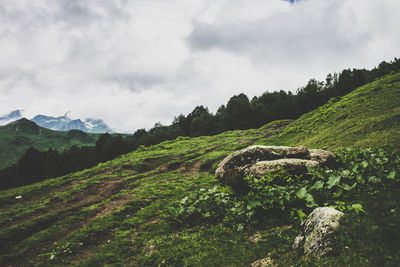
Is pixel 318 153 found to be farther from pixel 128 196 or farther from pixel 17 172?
pixel 17 172

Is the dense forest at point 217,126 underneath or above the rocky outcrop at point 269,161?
above

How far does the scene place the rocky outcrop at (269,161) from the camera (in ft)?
30.3

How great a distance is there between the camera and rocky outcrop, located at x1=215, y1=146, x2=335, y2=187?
364 inches

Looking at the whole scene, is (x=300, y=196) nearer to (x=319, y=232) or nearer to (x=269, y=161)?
(x=319, y=232)

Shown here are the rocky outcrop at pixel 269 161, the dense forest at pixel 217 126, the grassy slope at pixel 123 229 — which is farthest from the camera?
the dense forest at pixel 217 126

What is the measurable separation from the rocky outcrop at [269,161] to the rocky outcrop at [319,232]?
167 inches

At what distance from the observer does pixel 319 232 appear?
14.1ft

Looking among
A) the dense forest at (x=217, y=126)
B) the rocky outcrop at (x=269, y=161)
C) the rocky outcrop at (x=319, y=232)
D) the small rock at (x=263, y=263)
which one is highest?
the dense forest at (x=217, y=126)

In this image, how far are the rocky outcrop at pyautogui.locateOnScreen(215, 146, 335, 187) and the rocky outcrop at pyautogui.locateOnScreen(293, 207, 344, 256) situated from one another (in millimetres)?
4240

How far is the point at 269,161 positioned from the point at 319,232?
19.2 feet

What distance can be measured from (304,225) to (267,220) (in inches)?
59.9

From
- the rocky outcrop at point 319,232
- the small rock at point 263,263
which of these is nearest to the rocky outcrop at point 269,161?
the rocky outcrop at point 319,232

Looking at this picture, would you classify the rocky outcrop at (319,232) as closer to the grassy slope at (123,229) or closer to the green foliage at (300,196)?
the grassy slope at (123,229)

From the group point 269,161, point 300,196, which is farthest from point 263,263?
point 269,161
